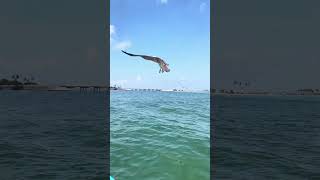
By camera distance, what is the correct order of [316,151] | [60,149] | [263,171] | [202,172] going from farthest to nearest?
[316,151] < [60,149] < [263,171] < [202,172]

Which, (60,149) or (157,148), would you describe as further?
(60,149)

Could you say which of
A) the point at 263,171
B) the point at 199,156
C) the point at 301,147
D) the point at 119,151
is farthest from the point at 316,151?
the point at 119,151

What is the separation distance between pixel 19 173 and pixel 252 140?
71.6 feet

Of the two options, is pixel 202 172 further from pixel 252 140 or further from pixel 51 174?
pixel 252 140

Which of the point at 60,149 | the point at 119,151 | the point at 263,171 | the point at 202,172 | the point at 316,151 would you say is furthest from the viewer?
the point at 316,151

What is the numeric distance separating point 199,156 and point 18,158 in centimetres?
1186

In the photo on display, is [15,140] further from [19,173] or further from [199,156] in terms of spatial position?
[199,156]

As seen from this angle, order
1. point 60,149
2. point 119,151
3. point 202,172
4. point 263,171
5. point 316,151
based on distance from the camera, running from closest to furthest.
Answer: point 202,172 < point 263,171 < point 119,151 < point 60,149 < point 316,151

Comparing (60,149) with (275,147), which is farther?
(275,147)

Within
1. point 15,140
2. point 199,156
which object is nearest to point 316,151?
point 199,156

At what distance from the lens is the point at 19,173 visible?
20.3 meters

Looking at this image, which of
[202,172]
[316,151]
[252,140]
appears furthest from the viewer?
[252,140]

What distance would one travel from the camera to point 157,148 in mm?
23906

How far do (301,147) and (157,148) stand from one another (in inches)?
599
